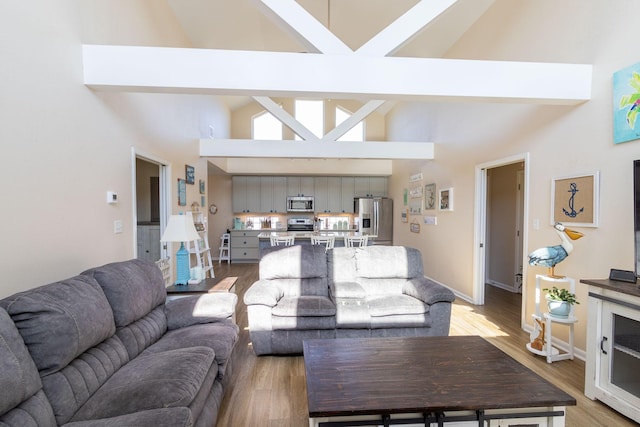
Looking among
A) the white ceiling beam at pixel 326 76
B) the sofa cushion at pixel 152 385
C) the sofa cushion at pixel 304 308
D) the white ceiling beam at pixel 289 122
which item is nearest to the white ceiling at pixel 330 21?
the white ceiling beam at pixel 289 122

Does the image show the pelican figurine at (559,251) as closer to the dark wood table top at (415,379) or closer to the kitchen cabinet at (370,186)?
the dark wood table top at (415,379)

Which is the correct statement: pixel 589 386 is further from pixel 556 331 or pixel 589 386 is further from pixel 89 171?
pixel 89 171

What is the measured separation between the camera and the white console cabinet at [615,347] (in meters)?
1.92

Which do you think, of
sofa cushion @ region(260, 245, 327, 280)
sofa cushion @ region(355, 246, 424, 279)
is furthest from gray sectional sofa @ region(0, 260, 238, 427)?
sofa cushion @ region(355, 246, 424, 279)

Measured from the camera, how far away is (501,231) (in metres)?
5.54

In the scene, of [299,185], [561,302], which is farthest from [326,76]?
[299,185]

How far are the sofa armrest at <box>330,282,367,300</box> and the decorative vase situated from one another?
1700mm

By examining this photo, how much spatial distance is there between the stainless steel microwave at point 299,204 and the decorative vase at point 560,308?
20.7ft

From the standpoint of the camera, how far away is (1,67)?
1699 millimetres

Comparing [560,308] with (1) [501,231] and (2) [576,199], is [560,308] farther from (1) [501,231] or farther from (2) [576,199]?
(1) [501,231]

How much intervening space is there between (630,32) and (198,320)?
417cm

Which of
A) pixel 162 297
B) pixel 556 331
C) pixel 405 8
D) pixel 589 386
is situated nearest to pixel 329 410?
pixel 162 297

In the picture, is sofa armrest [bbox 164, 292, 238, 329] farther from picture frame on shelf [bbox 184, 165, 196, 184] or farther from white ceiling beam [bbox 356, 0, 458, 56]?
picture frame on shelf [bbox 184, 165, 196, 184]

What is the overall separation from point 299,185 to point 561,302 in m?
6.64
